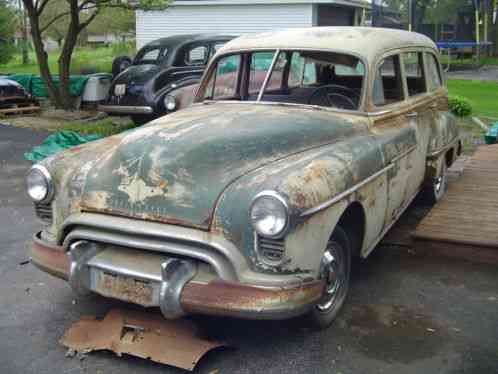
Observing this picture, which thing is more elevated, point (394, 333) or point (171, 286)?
point (171, 286)

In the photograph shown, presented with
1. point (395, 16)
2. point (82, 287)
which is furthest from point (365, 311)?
point (395, 16)

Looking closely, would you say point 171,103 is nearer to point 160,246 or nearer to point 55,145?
point 55,145

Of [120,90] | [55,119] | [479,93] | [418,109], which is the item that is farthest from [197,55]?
[479,93]

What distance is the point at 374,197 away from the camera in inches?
164

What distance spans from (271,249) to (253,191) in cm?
32

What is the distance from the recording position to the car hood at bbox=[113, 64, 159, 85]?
436 inches

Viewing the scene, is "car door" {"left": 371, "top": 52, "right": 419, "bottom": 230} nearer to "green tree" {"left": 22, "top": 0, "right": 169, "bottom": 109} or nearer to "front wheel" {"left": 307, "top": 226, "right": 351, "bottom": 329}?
"front wheel" {"left": 307, "top": 226, "right": 351, "bottom": 329}

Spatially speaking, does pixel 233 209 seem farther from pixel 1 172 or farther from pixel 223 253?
pixel 1 172

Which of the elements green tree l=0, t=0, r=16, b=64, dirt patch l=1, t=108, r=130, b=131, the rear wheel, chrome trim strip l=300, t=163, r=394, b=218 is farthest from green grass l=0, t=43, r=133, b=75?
chrome trim strip l=300, t=163, r=394, b=218

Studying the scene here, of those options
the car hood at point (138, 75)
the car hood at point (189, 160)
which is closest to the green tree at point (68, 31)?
the car hood at point (138, 75)

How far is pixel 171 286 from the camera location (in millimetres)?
3229

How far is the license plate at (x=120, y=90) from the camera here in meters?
11.3

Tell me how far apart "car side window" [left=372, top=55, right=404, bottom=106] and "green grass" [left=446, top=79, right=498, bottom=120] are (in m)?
7.69

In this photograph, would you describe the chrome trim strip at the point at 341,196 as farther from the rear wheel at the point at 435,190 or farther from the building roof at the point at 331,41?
the rear wheel at the point at 435,190
